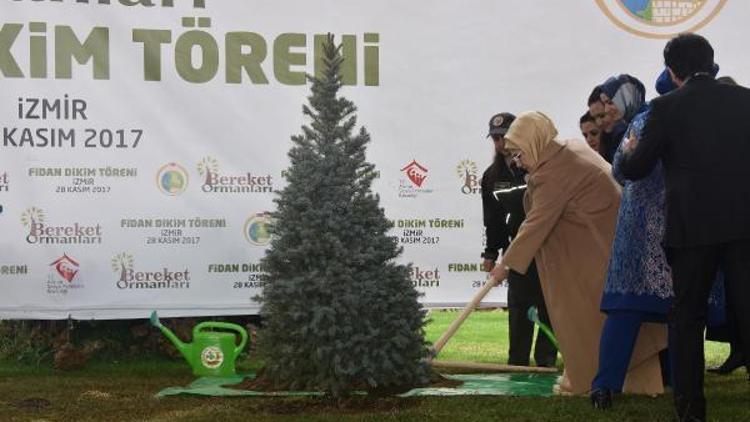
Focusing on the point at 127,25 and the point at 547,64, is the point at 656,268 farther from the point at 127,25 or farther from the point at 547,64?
the point at 127,25

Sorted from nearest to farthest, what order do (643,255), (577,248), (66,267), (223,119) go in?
(643,255) → (577,248) → (66,267) → (223,119)

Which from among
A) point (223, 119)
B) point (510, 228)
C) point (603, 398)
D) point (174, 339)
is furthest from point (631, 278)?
point (223, 119)

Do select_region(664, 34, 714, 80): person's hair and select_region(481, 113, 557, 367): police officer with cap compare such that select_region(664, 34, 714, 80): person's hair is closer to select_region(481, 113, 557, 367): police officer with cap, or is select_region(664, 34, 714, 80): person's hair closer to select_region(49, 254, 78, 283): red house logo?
select_region(481, 113, 557, 367): police officer with cap

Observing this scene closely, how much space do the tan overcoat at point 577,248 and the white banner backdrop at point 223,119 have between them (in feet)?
6.38

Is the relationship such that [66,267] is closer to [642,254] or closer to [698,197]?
[642,254]

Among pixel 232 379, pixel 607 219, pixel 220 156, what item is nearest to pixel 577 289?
pixel 607 219

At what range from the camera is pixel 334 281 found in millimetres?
5266

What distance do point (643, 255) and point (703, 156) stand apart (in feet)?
2.11

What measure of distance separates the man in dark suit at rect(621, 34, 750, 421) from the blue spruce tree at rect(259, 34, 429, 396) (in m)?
1.50

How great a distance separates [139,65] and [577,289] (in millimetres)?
3263

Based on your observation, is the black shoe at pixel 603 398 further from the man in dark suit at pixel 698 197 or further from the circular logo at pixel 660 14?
the circular logo at pixel 660 14

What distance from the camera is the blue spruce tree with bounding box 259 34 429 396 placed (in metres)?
5.23

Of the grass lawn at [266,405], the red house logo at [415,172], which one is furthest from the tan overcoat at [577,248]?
the red house logo at [415,172]

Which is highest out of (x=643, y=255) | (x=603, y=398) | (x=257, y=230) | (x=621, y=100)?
(x=621, y=100)
